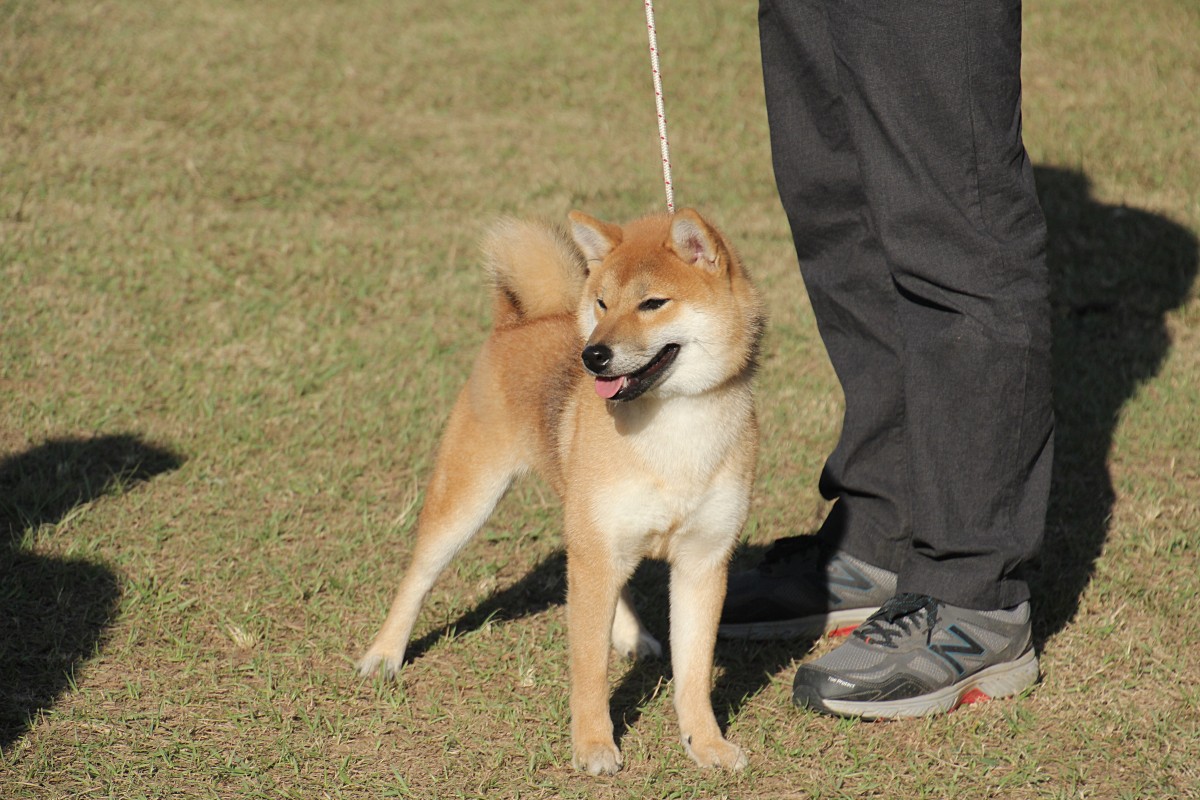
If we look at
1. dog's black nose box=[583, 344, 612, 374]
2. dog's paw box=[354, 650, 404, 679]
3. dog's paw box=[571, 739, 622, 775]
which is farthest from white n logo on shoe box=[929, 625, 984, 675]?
dog's paw box=[354, 650, 404, 679]

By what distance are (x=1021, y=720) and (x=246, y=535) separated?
2.38 metres

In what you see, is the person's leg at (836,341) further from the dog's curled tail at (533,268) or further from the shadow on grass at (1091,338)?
the dog's curled tail at (533,268)

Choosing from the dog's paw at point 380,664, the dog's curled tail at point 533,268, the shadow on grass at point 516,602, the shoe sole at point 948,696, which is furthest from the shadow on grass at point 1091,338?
the dog's paw at point 380,664

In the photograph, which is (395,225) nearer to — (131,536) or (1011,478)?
(131,536)

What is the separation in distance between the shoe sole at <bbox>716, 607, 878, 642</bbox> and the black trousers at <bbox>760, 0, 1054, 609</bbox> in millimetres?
310

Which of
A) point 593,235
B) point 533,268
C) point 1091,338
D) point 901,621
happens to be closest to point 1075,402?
point 1091,338

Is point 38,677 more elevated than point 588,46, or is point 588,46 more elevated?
point 38,677

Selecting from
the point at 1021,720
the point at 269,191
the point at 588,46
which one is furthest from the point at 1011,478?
the point at 588,46

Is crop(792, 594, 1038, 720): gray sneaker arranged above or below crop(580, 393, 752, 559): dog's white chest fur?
below

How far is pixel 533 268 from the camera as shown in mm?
3268

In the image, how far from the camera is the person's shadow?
11.1 feet

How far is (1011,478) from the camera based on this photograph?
9.69ft

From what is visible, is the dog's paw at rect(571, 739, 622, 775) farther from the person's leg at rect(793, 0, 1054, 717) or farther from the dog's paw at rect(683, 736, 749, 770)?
the person's leg at rect(793, 0, 1054, 717)

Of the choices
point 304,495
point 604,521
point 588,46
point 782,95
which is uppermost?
point 782,95
